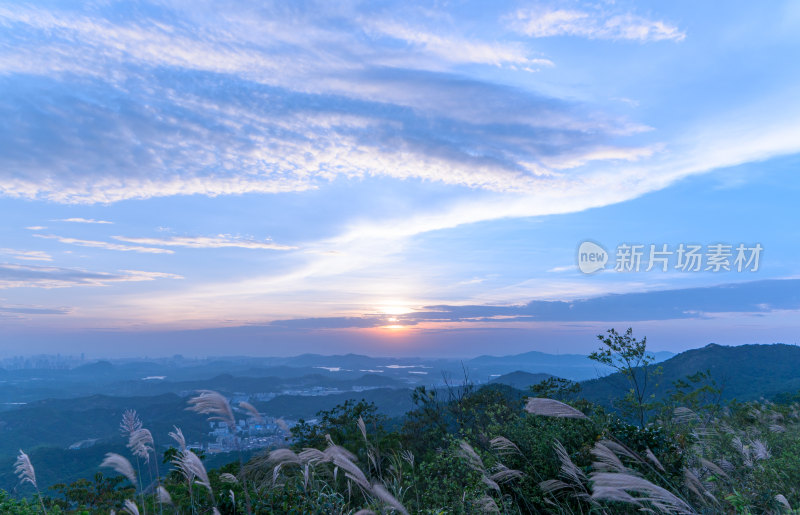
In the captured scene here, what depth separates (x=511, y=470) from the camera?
20.0ft

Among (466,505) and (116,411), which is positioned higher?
(466,505)

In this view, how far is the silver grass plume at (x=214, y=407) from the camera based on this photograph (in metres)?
4.24

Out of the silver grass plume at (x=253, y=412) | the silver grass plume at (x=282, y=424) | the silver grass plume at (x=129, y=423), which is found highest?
the silver grass plume at (x=253, y=412)

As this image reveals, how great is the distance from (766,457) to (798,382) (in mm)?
69491


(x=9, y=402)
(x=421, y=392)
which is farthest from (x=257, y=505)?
(x=9, y=402)

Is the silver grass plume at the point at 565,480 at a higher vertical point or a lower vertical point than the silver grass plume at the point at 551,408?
lower

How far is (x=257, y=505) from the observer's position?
6602 mm

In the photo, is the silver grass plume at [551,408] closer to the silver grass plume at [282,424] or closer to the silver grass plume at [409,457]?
the silver grass plume at [409,457]

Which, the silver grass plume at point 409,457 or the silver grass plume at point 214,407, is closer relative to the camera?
the silver grass plume at point 214,407

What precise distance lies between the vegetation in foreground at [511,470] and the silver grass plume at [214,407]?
0.01 meters

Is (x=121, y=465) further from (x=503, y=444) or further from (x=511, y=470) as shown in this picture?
(x=503, y=444)

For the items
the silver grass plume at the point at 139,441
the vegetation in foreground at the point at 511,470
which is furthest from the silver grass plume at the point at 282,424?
the silver grass plume at the point at 139,441

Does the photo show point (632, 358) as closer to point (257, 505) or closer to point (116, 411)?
point (257, 505)

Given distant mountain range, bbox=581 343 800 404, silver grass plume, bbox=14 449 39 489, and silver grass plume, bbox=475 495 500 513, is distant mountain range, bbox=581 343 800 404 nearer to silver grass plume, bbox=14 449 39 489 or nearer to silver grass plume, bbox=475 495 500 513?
silver grass plume, bbox=475 495 500 513
